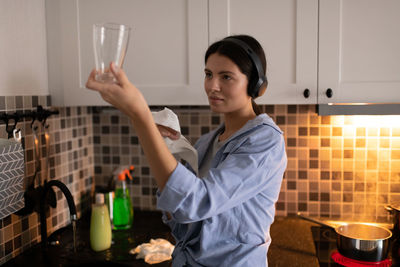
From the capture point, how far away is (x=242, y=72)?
111cm

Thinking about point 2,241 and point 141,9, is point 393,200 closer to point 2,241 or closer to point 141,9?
point 141,9

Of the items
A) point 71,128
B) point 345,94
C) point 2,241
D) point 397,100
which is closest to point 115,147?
point 71,128

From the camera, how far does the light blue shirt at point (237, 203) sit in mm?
875

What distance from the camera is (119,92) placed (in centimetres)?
74

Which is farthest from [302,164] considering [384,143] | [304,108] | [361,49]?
[361,49]

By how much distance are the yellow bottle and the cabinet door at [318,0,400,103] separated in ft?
3.34

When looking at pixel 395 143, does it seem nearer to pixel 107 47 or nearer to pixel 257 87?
pixel 257 87

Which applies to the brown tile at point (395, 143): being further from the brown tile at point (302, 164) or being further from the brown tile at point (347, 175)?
the brown tile at point (302, 164)

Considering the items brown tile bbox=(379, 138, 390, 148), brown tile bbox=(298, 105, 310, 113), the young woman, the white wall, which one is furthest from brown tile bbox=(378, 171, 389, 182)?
the white wall

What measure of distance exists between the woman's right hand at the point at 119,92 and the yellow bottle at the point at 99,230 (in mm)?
909

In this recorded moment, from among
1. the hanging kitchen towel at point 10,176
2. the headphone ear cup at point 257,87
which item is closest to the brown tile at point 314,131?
the headphone ear cup at point 257,87

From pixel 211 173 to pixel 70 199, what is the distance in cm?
77

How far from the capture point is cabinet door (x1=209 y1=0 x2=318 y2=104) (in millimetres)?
1439

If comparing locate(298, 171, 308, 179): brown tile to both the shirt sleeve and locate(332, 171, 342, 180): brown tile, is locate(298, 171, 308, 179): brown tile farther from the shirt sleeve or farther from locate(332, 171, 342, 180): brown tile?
the shirt sleeve
